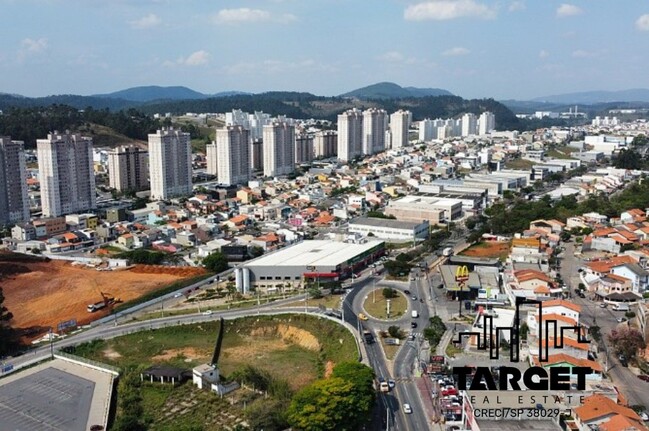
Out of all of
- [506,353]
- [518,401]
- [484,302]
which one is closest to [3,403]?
[518,401]

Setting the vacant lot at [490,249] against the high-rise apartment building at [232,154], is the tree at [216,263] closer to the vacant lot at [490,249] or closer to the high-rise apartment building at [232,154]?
the vacant lot at [490,249]

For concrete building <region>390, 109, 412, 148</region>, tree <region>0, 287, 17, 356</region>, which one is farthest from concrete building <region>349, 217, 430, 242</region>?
concrete building <region>390, 109, 412, 148</region>

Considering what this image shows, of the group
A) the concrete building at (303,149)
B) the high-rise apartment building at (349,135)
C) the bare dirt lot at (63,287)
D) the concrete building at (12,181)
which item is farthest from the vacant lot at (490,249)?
the high-rise apartment building at (349,135)

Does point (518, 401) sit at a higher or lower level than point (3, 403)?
higher

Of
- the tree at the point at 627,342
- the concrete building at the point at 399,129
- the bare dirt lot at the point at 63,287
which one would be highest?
the concrete building at the point at 399,129

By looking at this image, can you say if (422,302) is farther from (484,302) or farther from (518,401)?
(518,401)

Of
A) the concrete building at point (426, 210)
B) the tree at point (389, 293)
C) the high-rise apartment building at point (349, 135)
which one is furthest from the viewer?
the high-rise apartment building at point (349, 135)
